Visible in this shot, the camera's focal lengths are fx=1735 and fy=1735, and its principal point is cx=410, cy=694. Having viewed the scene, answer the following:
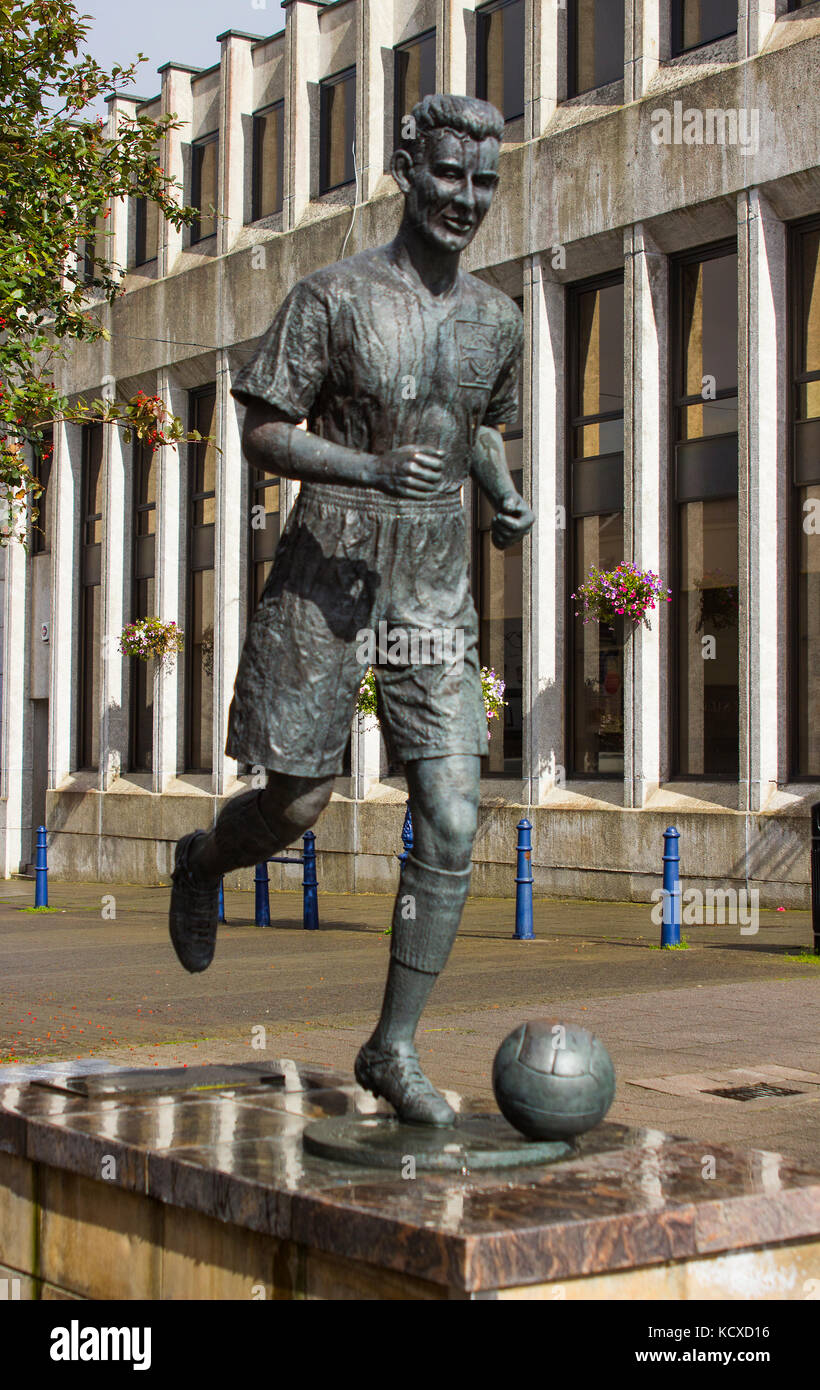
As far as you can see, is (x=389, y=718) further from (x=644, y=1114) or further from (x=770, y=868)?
(x=770, y=868)

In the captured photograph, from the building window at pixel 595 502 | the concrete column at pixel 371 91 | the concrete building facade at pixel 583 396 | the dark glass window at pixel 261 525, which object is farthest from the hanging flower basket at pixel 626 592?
the dark glass window at pixel 261 525

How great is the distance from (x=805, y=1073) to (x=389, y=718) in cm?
423

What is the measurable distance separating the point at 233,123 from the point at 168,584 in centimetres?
723

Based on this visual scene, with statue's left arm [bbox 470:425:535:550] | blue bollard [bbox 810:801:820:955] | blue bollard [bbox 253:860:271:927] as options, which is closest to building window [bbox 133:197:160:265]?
blue bollard [bbox 253:860:271:927]

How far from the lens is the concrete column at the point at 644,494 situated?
19.2 meters

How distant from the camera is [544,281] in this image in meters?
20.7

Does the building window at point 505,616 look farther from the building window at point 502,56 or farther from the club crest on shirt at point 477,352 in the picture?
the club crest on shirt at point 477,352

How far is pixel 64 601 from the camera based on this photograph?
30438 mm

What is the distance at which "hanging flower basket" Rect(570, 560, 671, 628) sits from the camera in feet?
62.2

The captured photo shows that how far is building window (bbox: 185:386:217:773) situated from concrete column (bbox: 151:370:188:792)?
0.19 m

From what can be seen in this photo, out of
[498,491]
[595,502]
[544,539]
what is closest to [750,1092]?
[498,491]

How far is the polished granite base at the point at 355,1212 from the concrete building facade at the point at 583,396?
32.3ft
